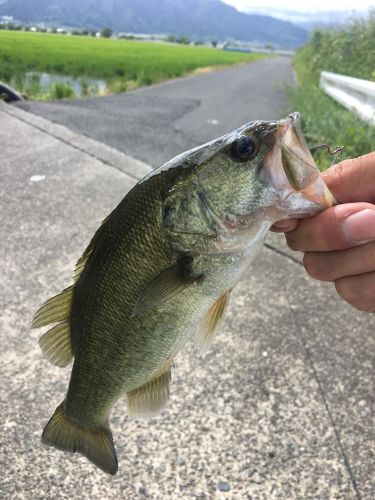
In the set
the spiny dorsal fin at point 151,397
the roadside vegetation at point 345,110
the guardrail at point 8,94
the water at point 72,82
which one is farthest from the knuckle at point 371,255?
the water at point 72,82

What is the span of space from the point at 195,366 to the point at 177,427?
0.53 metres

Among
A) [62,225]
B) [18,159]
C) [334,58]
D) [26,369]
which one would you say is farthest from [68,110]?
[26,369]

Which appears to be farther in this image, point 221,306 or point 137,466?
point 137,466

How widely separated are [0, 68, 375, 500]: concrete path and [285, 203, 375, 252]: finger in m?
1.45

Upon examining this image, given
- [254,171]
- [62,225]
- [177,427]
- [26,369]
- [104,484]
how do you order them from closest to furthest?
[254,171] → [104,484] → [177,427] → [26,369] → [62,225]

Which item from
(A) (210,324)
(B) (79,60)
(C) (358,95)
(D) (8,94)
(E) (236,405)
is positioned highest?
(B) (79,60)

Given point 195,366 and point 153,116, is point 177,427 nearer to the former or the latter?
point 195,366

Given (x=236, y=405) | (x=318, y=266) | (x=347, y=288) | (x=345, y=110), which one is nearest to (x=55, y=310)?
(x=318, y=266)

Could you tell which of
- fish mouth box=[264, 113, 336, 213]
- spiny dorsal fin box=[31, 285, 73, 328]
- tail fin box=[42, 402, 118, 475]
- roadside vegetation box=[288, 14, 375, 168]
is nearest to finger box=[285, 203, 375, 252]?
fish mouth box=[264, 113, 336, 213]

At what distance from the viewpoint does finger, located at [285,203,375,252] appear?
1.46 m

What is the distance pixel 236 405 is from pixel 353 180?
1702 mm

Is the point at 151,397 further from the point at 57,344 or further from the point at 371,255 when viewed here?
the point at 371,255

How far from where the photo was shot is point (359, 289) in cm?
175

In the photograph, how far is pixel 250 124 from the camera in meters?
1.43
